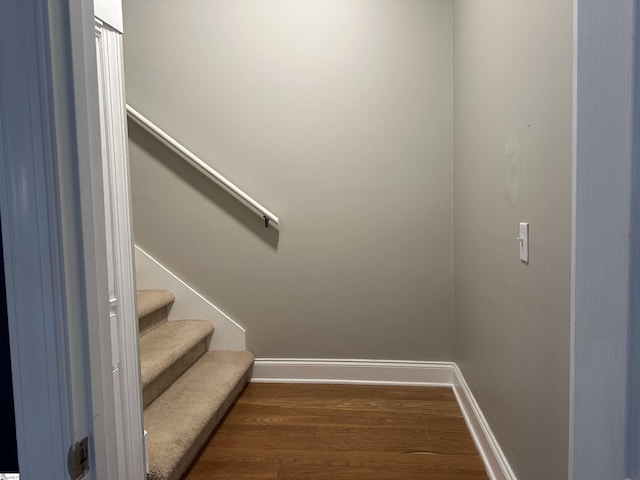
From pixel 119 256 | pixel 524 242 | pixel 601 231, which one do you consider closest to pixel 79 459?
pixel 601 231

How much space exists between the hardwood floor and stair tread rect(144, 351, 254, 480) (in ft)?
0.41

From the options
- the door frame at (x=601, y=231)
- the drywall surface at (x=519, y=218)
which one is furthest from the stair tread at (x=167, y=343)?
the door frame at (x=601, y=231)

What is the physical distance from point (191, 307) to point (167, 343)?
50 cm

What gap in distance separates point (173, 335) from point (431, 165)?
1.76 m

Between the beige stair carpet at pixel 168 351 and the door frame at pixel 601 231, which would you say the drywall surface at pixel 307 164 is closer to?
the beige stair carpet at pixel 168 351

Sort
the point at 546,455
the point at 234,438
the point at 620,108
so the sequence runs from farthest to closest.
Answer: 1. the point at 234,438
2. the point at 546,455
3. the point at 620,108

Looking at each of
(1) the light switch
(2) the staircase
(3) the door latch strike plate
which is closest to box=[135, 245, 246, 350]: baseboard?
(2) the staircase

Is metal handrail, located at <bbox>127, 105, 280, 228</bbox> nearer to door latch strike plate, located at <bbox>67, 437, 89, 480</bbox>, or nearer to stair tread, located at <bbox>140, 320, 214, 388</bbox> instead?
stair tread, located at <bbox>140, 320, 214, 388</bbox>

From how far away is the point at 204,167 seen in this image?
299 centimetres

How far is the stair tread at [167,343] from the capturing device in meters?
2.23

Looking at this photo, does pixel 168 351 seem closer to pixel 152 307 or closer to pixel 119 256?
pixel 152 307

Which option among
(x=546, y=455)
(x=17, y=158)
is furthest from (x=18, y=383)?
(x=546, y=455)

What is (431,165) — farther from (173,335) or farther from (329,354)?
(173,335)

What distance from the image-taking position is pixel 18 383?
0.57m
